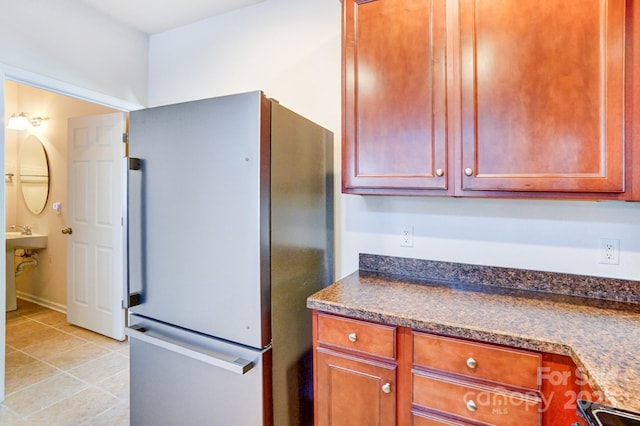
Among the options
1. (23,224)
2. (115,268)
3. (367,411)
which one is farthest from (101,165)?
(367,411)

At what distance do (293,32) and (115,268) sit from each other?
244 cm

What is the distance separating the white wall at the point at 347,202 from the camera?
1.47 m

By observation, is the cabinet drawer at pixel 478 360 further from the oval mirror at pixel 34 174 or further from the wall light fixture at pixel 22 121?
the wall light fixture at pixel 22 121

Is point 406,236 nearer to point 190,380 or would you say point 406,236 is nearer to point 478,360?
point 478,360

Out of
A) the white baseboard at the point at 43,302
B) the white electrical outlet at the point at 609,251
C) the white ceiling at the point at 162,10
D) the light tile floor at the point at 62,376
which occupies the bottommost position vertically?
the light tile floor at the point at 62,376

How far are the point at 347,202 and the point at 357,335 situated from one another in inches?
33.6

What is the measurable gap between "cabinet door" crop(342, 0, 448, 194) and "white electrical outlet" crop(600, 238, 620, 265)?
0.73m

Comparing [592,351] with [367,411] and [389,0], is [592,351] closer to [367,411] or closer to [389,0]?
[367,411]

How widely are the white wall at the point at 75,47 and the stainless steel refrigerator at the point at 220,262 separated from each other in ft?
3.54

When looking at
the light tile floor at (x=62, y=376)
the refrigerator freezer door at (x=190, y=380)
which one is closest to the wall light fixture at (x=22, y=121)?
the light tile floor at (x=62, y=376)

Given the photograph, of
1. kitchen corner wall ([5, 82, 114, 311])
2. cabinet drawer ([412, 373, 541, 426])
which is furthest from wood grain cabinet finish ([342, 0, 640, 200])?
kitchen corner wall ([5, 82, 114, 311])

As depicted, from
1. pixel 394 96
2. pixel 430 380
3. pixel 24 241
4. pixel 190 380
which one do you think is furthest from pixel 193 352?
pixel 24 241

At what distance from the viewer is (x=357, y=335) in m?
1.30

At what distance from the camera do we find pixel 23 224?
4.00 m
